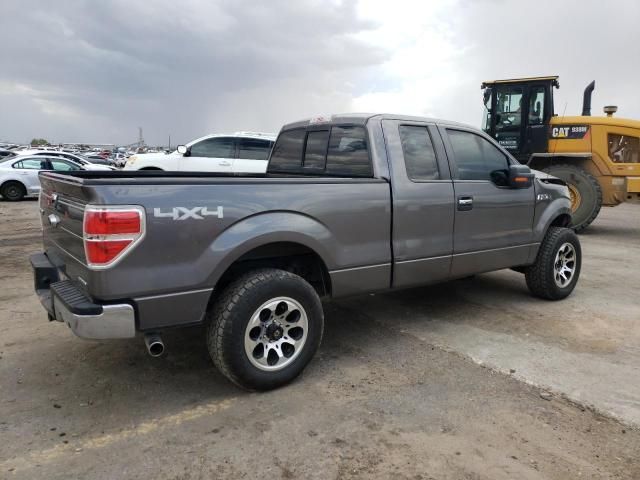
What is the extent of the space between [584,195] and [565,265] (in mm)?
5749

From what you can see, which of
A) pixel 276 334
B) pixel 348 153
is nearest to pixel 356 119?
pixel 348 153

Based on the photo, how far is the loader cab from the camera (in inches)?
427

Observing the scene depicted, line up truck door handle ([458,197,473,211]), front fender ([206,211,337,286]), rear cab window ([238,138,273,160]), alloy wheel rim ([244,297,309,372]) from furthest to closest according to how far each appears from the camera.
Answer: rear cab window ([238,138,273,160]) < truck door handle ([458,197,473,211]) < alloy wheel rim ([244,297,309,372]) < front fender ([206,211,337,286])

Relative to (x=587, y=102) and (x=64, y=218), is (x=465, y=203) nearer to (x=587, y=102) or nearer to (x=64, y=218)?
(x=64, y=218)

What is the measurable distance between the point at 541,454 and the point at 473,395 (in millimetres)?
689

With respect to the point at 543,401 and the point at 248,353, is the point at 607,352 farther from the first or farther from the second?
the point at 248,353

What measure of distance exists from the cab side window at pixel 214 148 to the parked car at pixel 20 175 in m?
6.31

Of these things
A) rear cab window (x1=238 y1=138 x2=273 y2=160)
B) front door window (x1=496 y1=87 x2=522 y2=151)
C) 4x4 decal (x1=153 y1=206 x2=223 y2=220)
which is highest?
front door window (x1=496 y1=87 x2=522 y2=151)

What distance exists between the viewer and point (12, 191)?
1658 cm

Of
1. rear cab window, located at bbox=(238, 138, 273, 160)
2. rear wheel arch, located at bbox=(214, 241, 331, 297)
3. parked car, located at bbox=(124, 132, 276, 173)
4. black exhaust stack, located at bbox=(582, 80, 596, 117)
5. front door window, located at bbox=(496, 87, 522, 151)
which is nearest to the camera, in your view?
rear wheel arch, located at bbox=(214, 241, 331, 297)

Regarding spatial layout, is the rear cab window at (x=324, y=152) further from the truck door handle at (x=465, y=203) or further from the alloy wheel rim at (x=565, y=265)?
the alloy wheel rim at (x=565, y=265)

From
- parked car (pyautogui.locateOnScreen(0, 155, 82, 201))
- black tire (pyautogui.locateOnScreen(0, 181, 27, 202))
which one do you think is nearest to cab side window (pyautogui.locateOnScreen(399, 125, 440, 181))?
parked car (pyautogui.locateOnScreen(0, 155, 82, 201))

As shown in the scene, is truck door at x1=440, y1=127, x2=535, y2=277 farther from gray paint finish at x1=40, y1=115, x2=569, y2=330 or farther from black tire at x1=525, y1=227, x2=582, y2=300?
black tire at x1=525, y1=227, x2=582, y2=300

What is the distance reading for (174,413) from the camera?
3.16 meters
